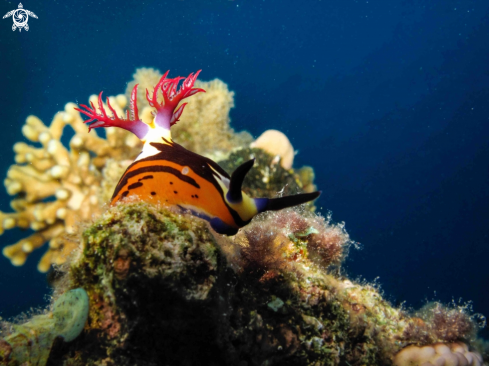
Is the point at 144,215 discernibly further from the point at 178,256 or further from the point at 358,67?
the point at 358,67

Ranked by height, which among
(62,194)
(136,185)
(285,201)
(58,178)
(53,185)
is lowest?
(285,201)

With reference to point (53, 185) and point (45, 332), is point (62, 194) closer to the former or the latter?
point (53, 185)

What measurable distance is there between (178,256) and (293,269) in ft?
4.43

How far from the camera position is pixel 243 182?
5.40 metres

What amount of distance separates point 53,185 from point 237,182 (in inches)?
166

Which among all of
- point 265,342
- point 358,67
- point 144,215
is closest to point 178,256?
point 144,215

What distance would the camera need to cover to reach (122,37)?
21.0 meters

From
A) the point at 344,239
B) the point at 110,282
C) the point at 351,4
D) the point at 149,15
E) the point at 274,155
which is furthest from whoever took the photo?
the point at 351,4

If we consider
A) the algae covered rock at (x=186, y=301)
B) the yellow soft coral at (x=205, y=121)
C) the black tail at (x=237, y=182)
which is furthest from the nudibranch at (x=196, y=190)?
the yellow soft coral at (x=205, y=121)

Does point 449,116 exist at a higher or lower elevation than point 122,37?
higher

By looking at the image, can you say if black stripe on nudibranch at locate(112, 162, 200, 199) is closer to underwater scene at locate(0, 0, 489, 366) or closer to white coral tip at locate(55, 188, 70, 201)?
underwater scene at locate(0, 0, 489, 366)
